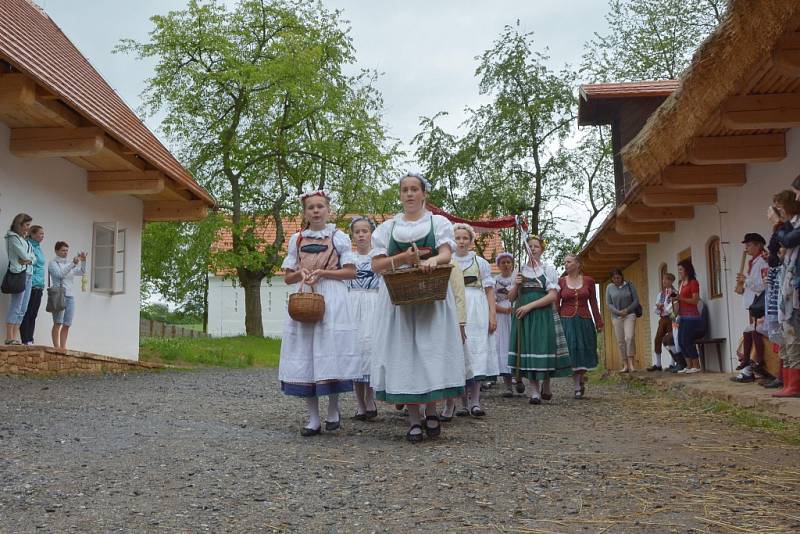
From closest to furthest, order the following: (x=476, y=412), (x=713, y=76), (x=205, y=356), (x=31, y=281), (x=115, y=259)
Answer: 1. (x=713, y=76)
2. (x=476, y=412)
3. (x=31, y=281)
4. (x=115, y=259)
5. (x=205, y=356)

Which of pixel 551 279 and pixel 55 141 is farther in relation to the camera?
pixel 55 141

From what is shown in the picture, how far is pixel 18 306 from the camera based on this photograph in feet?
34.3

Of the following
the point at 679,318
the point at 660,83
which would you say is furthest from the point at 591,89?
the point at 679,318

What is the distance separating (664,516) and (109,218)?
40.7ft

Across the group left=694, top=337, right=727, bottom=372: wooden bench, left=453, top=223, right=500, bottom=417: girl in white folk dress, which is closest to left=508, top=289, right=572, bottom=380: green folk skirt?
left=453, top=223, right=500, bottom=417: girl in white folk dress

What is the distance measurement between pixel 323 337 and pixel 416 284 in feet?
3.13

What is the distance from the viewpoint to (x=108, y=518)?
3342mm

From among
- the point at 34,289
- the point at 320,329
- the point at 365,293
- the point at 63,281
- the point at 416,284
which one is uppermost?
the point at 63,281

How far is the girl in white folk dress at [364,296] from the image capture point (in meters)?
6.82

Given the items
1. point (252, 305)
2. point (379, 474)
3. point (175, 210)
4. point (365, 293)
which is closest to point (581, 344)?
point (365, 293)

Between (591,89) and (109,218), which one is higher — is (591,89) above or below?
above

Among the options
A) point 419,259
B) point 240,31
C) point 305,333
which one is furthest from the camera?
point 240,31

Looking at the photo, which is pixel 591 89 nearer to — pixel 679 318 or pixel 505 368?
pixel 679 318

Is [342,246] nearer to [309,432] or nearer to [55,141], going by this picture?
[309,432]
